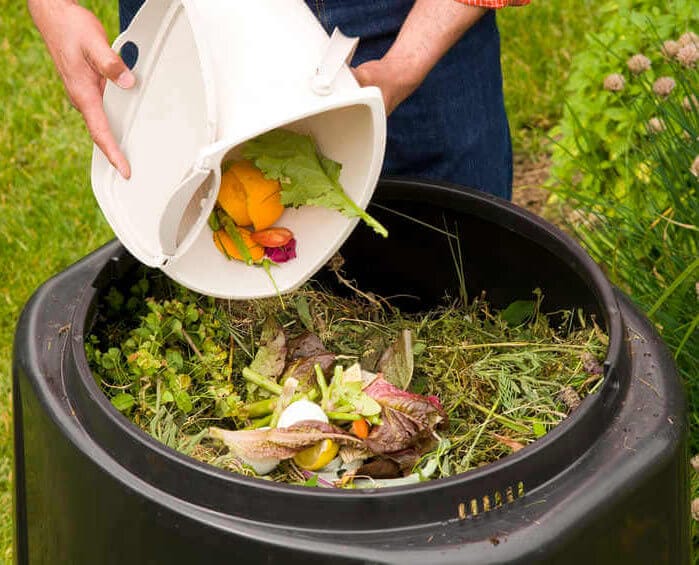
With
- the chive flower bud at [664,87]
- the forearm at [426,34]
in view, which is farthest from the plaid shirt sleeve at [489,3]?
the chive flower bud at [664,87]

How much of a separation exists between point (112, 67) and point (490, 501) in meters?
0.70

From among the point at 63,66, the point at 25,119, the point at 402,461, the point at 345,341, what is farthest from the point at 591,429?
the point at 25,119

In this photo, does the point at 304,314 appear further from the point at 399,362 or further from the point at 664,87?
the point at 664,87

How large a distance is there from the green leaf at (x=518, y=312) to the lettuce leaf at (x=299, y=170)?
39 cm

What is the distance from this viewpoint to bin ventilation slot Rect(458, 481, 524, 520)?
3.84ft

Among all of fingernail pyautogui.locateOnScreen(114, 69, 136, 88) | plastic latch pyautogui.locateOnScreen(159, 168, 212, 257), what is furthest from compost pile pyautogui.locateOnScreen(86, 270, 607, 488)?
fingernail pyautogui.locateOnScreen(114, 69, 136, 88)

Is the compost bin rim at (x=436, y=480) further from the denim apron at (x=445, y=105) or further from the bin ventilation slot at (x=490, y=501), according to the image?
the denim apron at (x=445, y=105)

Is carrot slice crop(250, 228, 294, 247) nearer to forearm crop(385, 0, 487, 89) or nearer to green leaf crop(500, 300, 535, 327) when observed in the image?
forearm crop(385, 0, 487, 89)

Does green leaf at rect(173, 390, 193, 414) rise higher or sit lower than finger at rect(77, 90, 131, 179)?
lower

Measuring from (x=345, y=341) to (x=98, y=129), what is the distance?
0.52m

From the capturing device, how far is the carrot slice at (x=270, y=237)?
1.48 metres

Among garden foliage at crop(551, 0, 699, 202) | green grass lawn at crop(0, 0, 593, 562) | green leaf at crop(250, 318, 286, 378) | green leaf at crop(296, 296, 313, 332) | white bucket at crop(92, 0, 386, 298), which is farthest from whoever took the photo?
green grass lawn at crop(0, 0, 593, 562)

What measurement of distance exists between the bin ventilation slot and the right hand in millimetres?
589

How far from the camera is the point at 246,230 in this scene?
148 cm
